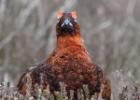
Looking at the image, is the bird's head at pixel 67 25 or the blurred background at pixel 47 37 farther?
the blurred background at pixel 47 37

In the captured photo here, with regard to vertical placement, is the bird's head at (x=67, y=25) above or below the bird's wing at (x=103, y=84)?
above

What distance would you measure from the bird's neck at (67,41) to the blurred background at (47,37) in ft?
8.02

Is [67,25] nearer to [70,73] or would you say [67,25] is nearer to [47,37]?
[70,73]

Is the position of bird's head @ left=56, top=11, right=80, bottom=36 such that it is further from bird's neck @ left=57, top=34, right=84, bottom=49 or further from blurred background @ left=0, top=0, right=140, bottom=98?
blurred background @ left=0, top=0, right=140, bottom=98

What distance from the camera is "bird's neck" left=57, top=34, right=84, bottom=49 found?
5.21 metres

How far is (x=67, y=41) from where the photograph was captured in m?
5.23

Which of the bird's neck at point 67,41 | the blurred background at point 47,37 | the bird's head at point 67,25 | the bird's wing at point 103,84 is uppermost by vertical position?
the blurred background at point 47,37

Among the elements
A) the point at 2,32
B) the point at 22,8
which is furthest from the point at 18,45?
the point at 22,8

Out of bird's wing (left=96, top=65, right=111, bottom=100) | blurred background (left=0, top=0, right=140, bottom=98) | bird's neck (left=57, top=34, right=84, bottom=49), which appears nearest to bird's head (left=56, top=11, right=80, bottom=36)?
bird's neck (left=57, top=34, right=84, bottom=49)

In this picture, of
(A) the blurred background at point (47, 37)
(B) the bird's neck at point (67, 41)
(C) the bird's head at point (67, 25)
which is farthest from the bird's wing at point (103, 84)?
(A) the blurred background at point (47, 37)

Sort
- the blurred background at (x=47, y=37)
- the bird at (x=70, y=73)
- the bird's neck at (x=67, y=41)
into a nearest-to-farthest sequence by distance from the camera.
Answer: the bird at (x=70, y=73)
the bird's neck at (x=67, y=41)
the blurred background at (x=47, y=37)

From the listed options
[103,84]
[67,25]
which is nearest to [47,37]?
[67,25]

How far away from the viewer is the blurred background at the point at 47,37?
333 inches

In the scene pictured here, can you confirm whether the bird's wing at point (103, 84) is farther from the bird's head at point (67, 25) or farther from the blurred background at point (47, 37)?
the blurred background at point (47, 37)
